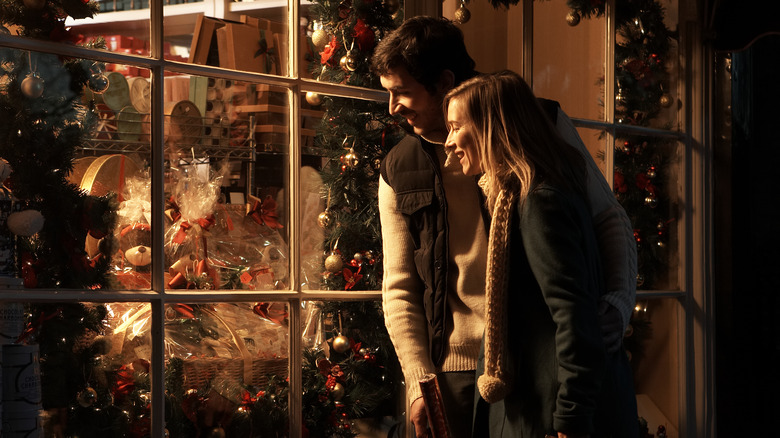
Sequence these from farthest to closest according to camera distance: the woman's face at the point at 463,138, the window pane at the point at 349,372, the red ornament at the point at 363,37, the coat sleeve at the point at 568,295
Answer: the red ornament at the point at 363,37 < the window pane at the point at 349,372 < the woman's face at the point at 463,138 < the coat sleeve at the point at 568,295

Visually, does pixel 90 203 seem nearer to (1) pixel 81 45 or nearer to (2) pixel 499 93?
(1) pixel 81 45

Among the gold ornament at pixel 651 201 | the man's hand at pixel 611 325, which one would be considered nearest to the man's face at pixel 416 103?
the man's hand at pixel 611 325

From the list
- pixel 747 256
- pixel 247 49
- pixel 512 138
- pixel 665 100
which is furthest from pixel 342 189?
pixel 747 256

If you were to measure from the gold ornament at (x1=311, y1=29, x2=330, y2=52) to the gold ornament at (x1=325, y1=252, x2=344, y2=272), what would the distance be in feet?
1.89

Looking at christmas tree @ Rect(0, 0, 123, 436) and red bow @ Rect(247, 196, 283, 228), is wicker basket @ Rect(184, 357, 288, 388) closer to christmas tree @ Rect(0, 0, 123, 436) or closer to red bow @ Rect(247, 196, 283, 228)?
christmas tree @ Rect(0, 0, 123, 436)

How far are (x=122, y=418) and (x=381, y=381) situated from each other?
2.54ft

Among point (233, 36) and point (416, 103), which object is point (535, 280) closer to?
point (416, 103)

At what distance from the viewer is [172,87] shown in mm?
2117

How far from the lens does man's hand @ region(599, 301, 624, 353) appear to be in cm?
165

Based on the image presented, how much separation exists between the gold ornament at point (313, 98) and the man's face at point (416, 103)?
0.44 meters

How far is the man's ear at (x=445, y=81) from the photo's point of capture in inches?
77.1

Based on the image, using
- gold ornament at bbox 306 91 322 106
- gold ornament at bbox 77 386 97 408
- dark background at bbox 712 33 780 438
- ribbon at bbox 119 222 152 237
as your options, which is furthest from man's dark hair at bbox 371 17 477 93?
dark background at bbox 712 33 780 438

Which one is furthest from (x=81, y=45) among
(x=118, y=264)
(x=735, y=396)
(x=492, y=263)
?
(x=735, y=396)

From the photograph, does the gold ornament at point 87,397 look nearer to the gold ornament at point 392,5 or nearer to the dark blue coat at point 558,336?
the dark blue coat at point 558,336
